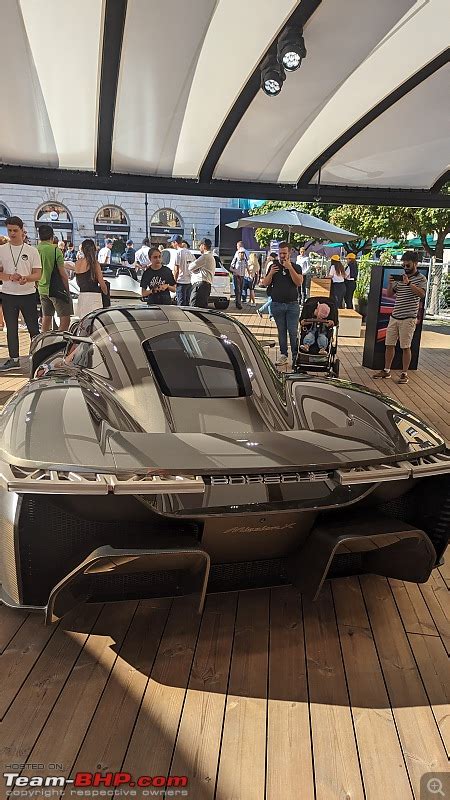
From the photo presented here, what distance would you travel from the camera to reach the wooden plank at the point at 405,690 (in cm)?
167

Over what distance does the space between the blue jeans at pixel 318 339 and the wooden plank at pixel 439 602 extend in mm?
4580

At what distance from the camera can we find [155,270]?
23.4 ft

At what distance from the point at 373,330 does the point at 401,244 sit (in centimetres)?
1390

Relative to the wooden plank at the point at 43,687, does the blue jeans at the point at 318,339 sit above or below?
above

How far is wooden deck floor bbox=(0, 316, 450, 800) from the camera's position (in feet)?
5.31

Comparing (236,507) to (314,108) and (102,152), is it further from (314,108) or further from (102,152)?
(102,152)

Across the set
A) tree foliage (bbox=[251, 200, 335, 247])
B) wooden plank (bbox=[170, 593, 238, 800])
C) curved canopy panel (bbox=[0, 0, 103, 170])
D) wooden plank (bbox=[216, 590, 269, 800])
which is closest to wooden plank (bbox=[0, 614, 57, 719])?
wooden plank (bbox=[170, 593, 238, 800])

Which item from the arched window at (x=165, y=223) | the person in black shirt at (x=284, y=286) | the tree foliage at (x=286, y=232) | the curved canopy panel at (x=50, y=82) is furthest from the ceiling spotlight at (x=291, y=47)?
the arched window at (x=165, y=223)

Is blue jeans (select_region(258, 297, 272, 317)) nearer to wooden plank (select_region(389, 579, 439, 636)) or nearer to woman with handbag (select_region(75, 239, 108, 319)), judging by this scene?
woman with handbag (select_region(75, 239, 108, 319))

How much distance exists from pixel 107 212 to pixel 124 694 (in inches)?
1392

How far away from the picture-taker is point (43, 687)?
188cm

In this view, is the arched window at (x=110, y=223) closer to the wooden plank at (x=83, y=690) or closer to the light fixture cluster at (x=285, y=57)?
the light fixture cluster at (x=285, y=57)

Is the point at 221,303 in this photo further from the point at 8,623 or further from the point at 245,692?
the point at 245,692

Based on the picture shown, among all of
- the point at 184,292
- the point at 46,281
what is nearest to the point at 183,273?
the point at 184,292
